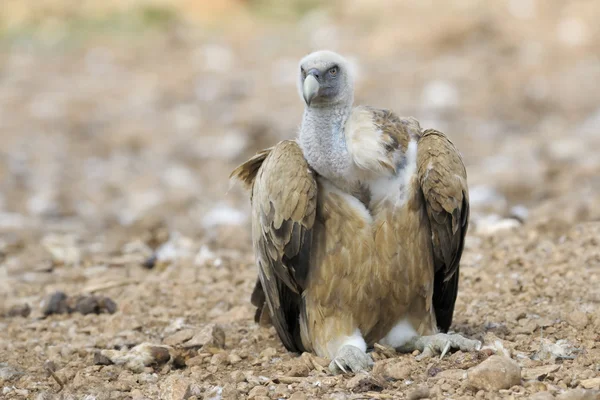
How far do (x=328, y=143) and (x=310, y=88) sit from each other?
0.30 meters

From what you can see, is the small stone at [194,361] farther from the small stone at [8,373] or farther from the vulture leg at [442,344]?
the vulture leg at [442,344]

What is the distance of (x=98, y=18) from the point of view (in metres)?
19.4

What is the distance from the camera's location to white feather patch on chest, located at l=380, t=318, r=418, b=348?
5480 mm

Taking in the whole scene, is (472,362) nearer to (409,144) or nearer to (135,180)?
(409,144)

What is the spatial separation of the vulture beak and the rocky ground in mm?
1379

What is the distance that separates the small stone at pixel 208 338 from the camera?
18.7 ft

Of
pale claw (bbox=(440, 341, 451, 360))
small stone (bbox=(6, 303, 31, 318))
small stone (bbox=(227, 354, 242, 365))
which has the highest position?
pale claw (bbox=(440, 341, 451, 360))

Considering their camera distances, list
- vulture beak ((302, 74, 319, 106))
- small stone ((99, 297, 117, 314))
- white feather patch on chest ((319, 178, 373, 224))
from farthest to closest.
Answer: small stone ((99, 297, 117, 314))
white feather patch on chest ((319, 178, 373, 224))
vulture beak ((302, 74, 319, 106))

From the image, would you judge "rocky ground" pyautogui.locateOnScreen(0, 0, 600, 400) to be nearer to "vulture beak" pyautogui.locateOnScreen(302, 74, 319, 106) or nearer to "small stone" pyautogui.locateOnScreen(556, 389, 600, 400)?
"small stone" pyautogui.locateOnScreen(556, 389, 600, 400)

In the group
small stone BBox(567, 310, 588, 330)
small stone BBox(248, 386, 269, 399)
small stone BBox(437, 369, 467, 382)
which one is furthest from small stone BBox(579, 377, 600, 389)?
small stone BBox(248, 386, 269, 399)

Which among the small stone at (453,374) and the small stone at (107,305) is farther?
the small stone at (107,305)

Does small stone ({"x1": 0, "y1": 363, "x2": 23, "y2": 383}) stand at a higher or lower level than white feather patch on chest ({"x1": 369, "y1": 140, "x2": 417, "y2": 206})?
lower

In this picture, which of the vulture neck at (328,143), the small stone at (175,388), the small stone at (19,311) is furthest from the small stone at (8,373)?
the vulture neck at (328,143)

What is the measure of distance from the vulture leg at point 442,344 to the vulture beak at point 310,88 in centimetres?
143
